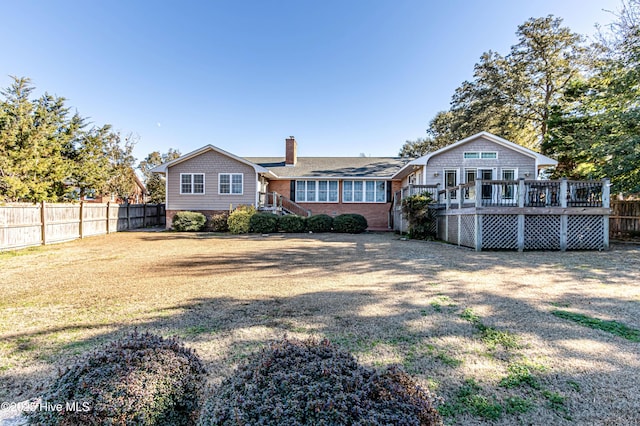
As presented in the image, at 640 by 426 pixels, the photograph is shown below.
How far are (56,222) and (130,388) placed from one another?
1466cm

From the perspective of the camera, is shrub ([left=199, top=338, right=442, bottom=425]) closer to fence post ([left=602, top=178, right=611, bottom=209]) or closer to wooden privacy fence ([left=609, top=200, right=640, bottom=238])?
fence post ([left=602, top=178, right=611, bottom=209])

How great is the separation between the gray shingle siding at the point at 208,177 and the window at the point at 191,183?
0.63ft

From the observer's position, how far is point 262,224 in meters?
17.0

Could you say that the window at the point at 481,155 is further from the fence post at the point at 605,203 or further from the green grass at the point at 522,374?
the green grass at the point at 522,374

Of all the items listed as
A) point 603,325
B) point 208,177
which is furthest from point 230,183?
point 603,325

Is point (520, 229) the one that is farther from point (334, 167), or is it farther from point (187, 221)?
point (187, 221)

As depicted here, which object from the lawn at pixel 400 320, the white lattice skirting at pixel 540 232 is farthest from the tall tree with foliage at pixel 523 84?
the lawn at pixel 400 320

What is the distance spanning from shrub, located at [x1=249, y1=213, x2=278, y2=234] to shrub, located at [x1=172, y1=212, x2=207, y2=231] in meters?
3.33

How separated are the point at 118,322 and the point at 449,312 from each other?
4322 mm

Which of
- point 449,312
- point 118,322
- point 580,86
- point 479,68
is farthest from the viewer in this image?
point 479,68

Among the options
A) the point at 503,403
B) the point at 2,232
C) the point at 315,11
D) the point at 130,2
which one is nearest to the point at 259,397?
the point at 503,403

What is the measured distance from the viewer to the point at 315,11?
612 inches

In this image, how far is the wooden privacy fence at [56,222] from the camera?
10266mm

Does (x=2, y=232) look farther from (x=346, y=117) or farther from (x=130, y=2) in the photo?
(x=346, y=117)
